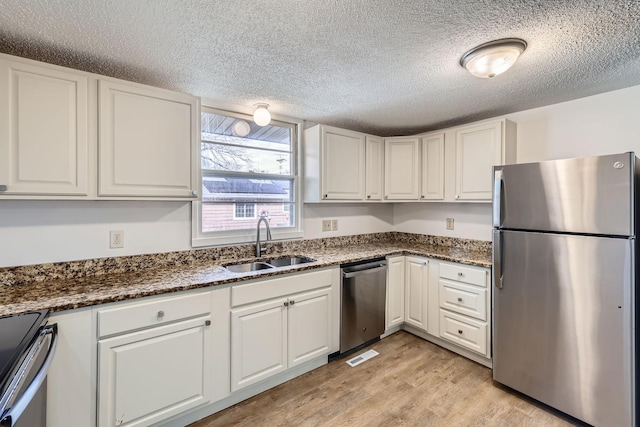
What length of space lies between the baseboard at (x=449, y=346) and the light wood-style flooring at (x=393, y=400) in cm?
5

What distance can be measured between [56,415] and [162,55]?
191cm

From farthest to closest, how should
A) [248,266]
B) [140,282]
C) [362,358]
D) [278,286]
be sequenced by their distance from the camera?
[362,358], [248,266], [278,286], [140,282]

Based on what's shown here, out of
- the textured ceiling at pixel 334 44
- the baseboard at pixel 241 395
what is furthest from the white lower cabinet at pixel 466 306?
the textured ceiling at pixel 334 44

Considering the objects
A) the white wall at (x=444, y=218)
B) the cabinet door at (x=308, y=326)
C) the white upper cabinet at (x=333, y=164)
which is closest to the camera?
the cabinet door at (x=308, y=326)

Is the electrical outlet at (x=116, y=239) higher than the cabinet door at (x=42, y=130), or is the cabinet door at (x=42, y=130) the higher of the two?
the cabinet door at (x=42, y=130)

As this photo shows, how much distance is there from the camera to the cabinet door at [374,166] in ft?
10.4

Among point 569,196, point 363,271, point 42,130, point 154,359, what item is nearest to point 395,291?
point 363,271

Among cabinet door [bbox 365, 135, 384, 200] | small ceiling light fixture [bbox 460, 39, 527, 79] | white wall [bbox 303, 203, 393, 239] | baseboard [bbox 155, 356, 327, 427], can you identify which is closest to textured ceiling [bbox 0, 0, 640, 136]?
small ceiling light fixture [bbox 460, 39, 527, 79]

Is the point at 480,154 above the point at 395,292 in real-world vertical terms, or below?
above

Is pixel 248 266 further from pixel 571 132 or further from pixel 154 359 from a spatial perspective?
pixel 571 132

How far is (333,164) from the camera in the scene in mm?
2895

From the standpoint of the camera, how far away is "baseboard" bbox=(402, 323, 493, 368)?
97.8 inches

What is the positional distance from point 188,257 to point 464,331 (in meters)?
2.39

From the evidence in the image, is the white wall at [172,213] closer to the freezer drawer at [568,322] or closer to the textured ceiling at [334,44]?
the textured ceiling at [334,44]
